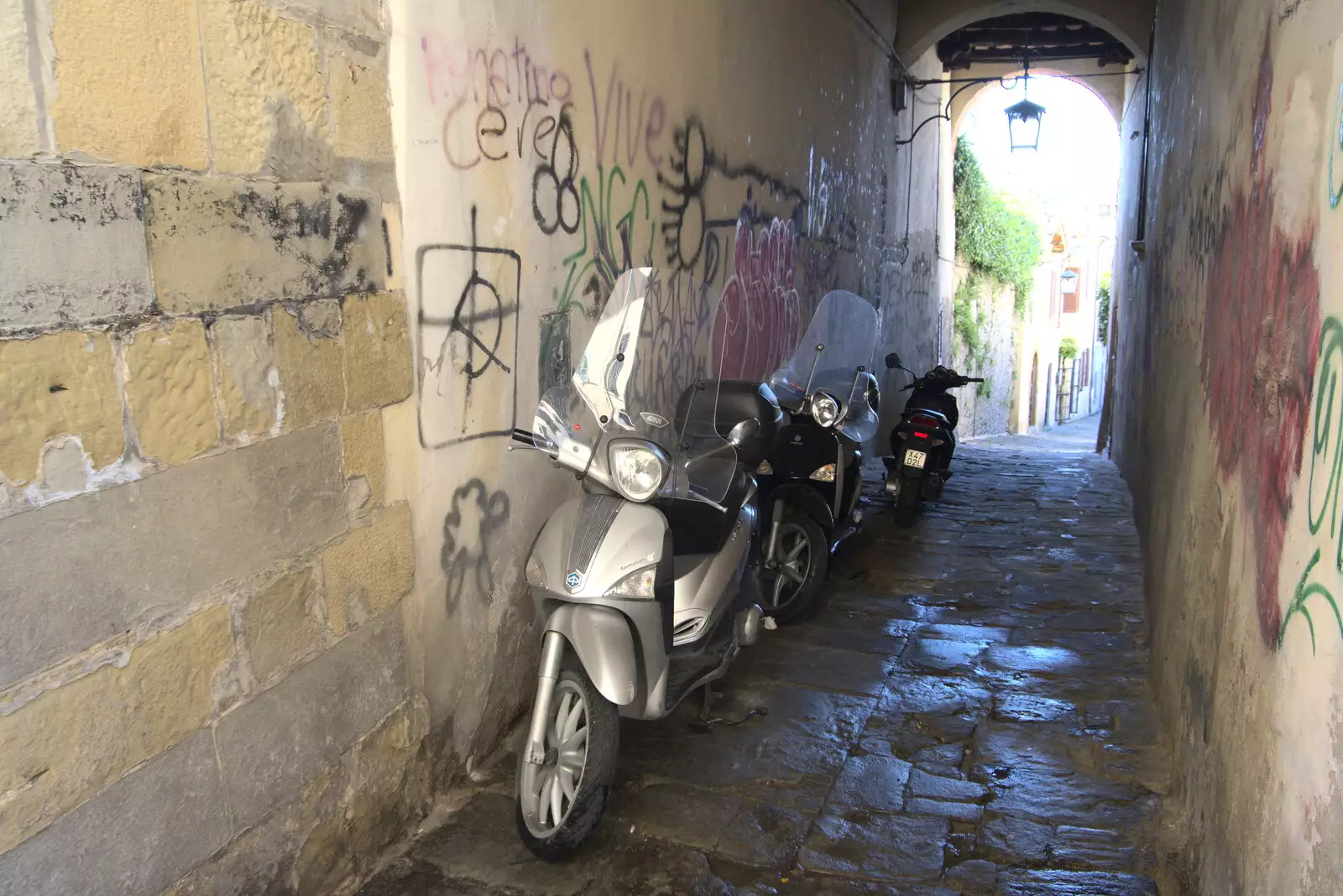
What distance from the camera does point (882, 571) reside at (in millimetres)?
5812

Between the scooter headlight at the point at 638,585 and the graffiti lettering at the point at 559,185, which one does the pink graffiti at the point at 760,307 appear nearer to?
the graffiti lettering at the point at 559,185

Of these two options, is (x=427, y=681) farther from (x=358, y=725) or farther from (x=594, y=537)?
(x=594, y=537)

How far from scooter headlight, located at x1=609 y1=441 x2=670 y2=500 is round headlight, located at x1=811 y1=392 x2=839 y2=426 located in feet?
7.35

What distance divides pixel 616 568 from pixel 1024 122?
28.5 feet

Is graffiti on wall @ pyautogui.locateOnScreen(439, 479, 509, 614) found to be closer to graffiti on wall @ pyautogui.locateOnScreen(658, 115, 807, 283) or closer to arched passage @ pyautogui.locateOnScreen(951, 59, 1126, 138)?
graffiti on wall @ pyautogui.locateOnScreen(658, 115, 807, 283)

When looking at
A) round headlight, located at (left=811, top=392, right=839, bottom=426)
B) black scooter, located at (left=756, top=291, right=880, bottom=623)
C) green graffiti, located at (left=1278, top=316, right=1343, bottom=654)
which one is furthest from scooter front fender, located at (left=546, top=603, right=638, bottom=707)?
round headlight, located at (left=811, top=392, right=839, bottom=426)

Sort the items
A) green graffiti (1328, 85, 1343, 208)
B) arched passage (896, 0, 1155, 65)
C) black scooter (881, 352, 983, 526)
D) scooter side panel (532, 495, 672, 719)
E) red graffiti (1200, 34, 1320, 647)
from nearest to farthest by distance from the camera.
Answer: green graffiti (1328, 85, 1343, 208)
red graffiti (1200, 34, 1320, 647)
scooter side panel (532, 495, 672, 719)
black scooter (881, 352, 983, 526)
arched passage (896, 0, 1155, 65)

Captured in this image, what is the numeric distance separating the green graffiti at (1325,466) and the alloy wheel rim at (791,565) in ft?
10.2

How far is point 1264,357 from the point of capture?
7.85 ft

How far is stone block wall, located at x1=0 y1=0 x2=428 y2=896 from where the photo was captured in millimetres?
1828

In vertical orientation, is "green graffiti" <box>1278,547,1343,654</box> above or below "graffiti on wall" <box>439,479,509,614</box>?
above

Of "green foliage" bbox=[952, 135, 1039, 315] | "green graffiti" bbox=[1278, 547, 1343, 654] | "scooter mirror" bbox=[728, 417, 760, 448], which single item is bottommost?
"green graffiti" bbox=[1278, 547, 1343, 654]

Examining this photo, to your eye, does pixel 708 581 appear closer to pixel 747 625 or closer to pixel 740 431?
pixel 747 625

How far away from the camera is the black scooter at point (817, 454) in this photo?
4.96m
